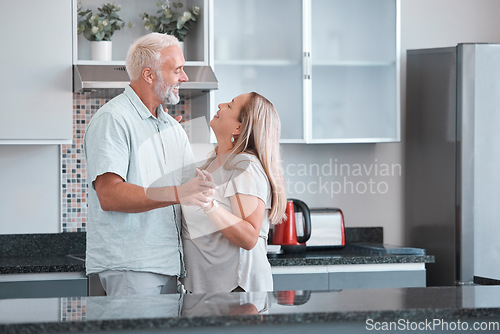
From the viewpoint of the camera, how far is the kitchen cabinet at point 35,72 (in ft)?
10.7

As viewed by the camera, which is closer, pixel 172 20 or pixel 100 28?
pixel 100 28

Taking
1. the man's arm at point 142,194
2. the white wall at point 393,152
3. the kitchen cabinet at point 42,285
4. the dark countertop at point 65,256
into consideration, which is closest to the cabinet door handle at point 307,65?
the white wall at point 393,152

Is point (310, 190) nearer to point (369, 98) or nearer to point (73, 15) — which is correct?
point (369, 98)

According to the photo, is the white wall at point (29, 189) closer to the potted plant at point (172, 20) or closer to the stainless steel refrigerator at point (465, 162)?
the potted plant at point (172, 20)

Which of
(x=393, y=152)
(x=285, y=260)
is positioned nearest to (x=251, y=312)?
(x=285, y=260)

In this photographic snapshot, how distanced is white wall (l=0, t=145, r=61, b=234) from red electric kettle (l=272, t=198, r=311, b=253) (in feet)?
3.80

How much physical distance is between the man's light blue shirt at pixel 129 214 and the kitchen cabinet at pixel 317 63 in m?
1.32

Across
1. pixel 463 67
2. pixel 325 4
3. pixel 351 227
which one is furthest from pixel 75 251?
pixel 463 67

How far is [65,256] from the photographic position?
11.8ft

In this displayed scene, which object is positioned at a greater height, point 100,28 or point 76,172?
point 100,28

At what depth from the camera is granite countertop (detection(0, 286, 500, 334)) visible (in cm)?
137

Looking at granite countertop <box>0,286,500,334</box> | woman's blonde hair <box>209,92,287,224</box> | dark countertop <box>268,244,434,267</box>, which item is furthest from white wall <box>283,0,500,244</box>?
granite countertop <box>0,286,500,334</box>

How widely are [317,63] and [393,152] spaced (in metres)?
0.77

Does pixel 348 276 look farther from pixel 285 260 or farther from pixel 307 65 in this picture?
pixel 307 65
